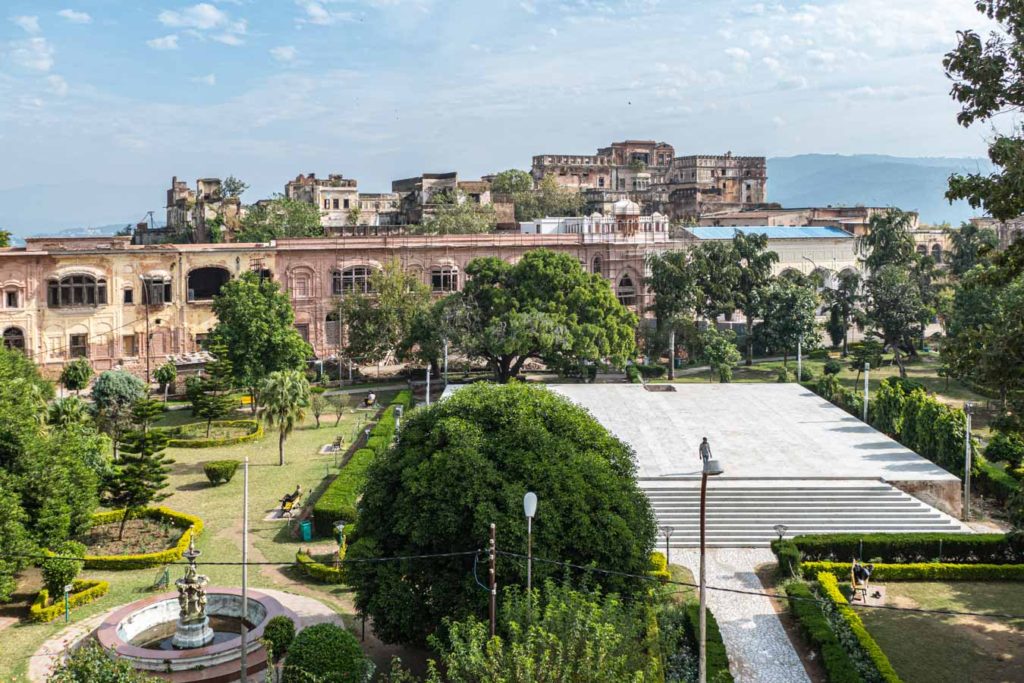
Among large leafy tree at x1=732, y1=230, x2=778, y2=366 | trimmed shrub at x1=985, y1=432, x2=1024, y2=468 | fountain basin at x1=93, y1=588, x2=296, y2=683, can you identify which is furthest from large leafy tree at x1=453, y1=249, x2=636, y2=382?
fountain basin at x1=93, y1=588, x2=296, y2=683

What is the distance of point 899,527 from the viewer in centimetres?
2659

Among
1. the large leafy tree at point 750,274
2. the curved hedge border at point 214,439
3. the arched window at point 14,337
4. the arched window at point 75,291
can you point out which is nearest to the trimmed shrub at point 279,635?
the curved hedge border at point 214,439

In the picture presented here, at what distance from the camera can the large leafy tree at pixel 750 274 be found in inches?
2111

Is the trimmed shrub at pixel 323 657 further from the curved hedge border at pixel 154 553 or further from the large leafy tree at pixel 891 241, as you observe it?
the large leafy tree at pixel 891 241

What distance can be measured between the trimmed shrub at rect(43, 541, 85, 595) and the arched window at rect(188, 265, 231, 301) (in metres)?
33.9

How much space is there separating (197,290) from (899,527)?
135ft

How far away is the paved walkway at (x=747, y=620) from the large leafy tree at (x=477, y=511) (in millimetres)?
2521

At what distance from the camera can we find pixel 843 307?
56812 millimetres

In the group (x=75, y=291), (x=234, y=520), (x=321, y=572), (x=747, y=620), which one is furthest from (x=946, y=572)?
(x=75, y=291)

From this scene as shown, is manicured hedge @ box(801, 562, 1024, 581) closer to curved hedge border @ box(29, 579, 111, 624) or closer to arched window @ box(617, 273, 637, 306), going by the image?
curved hedge border @ box(29, 579, 111, 624)

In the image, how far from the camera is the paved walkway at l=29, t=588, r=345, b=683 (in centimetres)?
1908

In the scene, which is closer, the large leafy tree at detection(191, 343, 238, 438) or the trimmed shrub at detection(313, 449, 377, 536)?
the trimmed shrub at detection(313, 449, 377, 536)

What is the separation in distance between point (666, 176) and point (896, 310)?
6596cm

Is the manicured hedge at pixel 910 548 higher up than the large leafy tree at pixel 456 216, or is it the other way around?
the large leafy tree at pixel 456 216
